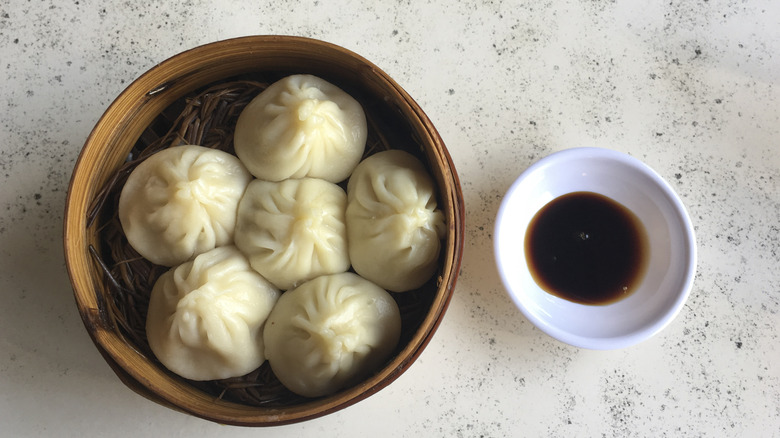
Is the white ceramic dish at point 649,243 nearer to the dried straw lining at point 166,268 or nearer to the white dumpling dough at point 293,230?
the dried straw lining at point 166,268

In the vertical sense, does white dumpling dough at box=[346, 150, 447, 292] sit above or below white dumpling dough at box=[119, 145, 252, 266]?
below

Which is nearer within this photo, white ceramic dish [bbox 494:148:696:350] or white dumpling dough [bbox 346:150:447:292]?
white dumpling dough [bbox 346:150:447:292]

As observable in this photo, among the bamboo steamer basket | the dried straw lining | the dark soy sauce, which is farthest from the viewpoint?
the dark soy sauce

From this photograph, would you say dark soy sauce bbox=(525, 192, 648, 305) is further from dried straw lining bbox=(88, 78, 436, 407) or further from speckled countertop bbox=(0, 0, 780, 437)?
dried straw lining bbox=(88, 78, 436, 407)

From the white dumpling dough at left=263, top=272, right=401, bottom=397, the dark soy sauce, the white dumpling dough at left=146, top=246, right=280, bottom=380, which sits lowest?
the dark soy sauce

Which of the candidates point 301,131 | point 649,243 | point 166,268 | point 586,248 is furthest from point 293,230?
point 649,243

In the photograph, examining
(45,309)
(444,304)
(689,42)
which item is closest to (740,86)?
(689,42)

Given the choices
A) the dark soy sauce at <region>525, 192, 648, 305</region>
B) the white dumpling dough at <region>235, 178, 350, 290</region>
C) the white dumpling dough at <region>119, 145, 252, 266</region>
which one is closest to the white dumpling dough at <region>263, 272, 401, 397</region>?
the white dumpling dough at <region>235, 178, 350, 290</region>

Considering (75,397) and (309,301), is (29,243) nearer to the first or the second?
(75,397)
